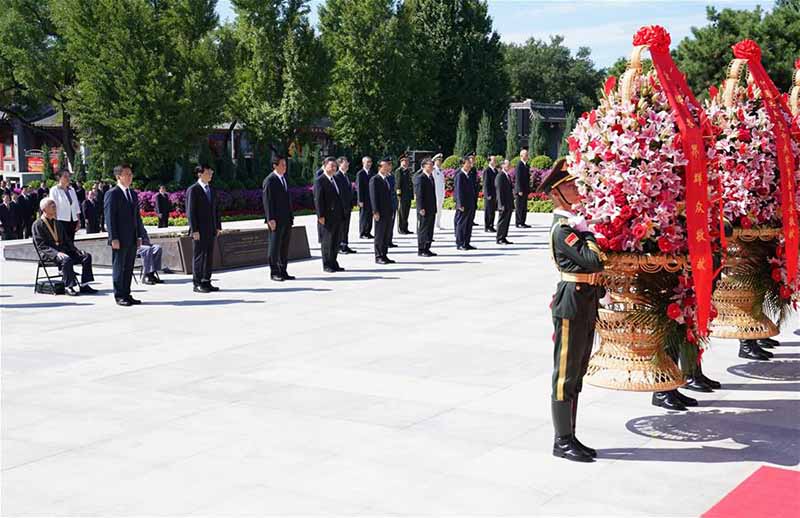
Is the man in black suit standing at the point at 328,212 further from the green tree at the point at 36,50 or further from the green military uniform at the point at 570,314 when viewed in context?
the green tree at the point at 36,50

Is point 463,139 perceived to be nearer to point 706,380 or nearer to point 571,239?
point 706,380

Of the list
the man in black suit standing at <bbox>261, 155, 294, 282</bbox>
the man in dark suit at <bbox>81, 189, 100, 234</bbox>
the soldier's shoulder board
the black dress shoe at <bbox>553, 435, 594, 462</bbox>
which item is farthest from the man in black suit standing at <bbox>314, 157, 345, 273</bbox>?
the man in dark suit at <bbox>81, 189, 100, 234</bbox>

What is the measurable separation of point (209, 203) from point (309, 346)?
4549 mm

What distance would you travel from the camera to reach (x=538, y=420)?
23.6 feet

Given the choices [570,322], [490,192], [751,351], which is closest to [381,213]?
[490,192]

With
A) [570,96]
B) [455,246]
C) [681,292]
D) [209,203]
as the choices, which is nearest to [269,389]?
[681,292]

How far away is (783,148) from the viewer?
8.82m

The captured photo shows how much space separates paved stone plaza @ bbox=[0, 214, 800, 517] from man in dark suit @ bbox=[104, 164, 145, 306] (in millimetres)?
433

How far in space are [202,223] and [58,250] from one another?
7.48 ft

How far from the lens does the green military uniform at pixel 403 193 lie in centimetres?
2188

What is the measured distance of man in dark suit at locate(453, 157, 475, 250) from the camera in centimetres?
1902

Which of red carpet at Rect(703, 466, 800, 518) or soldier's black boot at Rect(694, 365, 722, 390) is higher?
soldier's black boot at Rect(694, 365, 722, 390)

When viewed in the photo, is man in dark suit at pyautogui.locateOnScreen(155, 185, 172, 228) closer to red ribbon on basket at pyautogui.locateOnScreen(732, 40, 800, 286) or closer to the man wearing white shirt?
the man wearing white shirt

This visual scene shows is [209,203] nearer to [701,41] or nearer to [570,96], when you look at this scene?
[701,41]
